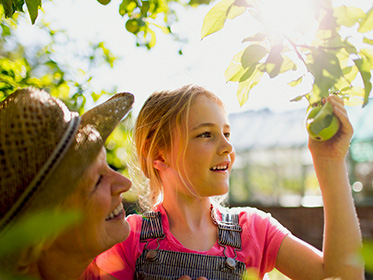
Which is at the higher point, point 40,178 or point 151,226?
point 40,178

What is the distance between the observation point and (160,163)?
5.70 ft

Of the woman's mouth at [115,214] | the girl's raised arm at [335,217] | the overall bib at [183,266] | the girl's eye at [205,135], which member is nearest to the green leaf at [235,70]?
the girl's raised arm at [335,217]

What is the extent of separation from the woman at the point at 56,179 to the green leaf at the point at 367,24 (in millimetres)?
617

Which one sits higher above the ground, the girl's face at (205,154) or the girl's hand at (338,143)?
the girl's hand at (338,143)

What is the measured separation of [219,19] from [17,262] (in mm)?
675

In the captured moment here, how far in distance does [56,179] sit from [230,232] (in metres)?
0.87

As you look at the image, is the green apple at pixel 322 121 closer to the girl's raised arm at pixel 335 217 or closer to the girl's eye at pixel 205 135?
the girl's raised arm at pixel 335 217

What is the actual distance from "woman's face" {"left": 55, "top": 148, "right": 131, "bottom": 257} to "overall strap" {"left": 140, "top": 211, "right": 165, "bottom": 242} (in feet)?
1.36

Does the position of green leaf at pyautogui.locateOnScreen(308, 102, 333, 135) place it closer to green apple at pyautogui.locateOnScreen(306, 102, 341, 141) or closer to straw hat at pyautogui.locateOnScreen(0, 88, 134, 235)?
green apple at pyautogui.locateOnScreen(306, 102, 341, 141)

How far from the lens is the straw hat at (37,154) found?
0.84 metres

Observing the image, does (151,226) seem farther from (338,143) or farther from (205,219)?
(338,143)

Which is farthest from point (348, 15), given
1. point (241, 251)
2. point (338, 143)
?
point (241, 251)

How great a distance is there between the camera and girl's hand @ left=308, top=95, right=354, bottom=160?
109 cm

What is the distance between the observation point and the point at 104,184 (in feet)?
3.50
